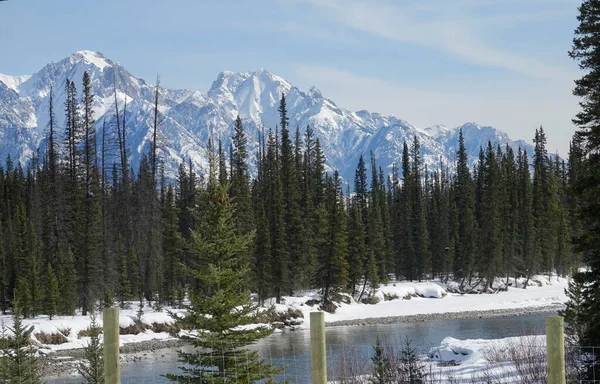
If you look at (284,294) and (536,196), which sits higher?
(536,196)

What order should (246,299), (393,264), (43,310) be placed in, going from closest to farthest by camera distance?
(246,299), (43,310), (393,264)

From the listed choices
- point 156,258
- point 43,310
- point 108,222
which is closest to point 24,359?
point 43,310

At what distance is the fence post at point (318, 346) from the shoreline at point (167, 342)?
361 inches

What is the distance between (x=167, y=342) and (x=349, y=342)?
1031 cm

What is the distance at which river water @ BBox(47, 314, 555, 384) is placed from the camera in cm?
2694

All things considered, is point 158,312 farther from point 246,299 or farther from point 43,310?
point 246,299

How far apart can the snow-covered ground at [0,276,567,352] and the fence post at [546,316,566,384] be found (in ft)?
107

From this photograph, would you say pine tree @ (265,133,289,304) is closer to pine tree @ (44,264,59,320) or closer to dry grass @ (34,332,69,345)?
pine tree @ (44,264,59,320)

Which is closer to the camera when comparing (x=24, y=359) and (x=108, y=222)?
(x=24, y=359)

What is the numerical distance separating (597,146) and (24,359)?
14.6 meters

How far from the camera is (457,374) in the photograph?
18.9m

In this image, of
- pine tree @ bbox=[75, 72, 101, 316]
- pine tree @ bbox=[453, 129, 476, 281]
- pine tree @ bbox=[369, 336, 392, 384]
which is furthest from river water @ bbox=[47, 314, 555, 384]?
pine tree @ bbox=[453, 129, 476, 281]

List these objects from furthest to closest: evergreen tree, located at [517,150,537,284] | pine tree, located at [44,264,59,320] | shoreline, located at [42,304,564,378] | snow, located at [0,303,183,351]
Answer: evergreen tree, located at [517,150,537,284] < pine tree, located at [44,264,59,320] < snow, located at [0,303,183,351] < shoreline, located at [42,304,564,378]

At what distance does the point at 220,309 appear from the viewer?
583 inches
